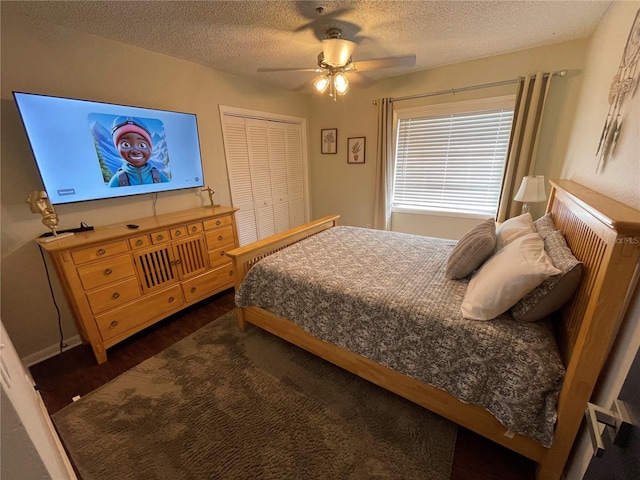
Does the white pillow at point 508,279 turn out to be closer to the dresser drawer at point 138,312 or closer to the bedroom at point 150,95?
the bedroom at point 150,95

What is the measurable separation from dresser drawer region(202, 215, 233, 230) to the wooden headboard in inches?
106

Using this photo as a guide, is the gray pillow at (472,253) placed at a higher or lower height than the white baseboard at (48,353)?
higher

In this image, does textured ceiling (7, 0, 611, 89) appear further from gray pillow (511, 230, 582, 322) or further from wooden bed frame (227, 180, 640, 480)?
gray pillow (511, 230, 582, 322)

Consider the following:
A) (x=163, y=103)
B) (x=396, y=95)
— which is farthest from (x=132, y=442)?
(x=396, y=95)

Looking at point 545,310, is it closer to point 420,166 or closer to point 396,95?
point 420,166

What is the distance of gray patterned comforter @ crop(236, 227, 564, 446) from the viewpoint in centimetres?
111

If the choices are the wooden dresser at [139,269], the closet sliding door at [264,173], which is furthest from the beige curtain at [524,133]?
the wooden dresser at [139,269]

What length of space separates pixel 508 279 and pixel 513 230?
0.71 m

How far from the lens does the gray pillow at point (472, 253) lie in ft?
5.18

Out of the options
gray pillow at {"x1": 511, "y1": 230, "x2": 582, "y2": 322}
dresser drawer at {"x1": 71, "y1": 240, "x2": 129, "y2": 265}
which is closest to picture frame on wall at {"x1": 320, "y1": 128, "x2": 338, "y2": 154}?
dresser drawer at {"x1": 71, "y1": 240, "x2": 129, "y2": 265}

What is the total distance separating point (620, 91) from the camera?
4.72ft

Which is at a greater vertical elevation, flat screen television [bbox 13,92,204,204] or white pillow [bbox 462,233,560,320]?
flat screen television [bbox 13,92,204,204]

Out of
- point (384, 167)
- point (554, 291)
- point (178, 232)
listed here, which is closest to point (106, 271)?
point (178, 232)

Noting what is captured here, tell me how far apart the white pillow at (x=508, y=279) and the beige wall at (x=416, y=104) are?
2.07 meters
